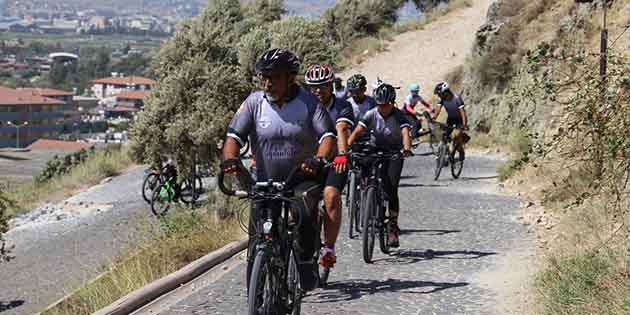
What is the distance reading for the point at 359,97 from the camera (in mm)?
12812

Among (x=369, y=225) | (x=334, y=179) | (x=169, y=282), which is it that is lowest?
(x=169, y=282)

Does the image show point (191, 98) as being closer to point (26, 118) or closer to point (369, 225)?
point (369, 225)

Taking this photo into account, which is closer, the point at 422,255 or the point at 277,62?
the point at 277,62

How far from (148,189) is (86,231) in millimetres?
2318

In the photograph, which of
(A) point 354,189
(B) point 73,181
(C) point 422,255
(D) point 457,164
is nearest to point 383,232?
(C) point 422,255

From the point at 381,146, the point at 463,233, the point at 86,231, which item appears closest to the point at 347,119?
the point at 381,146

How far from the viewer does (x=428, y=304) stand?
9102mm

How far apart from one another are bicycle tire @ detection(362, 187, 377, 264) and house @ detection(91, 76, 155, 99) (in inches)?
5182

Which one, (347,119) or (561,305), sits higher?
(347,119)

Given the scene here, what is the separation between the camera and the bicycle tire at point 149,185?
22.4 meters

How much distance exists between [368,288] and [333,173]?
184cm

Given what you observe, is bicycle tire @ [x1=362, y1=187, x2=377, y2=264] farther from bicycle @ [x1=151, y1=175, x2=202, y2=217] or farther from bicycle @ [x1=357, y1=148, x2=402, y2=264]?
bicycle @ [x1=151, y1=175, x2=202, y2=217]

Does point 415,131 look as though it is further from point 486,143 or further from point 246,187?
point 246,187

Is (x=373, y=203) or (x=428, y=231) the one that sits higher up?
(x=373, y=203)
